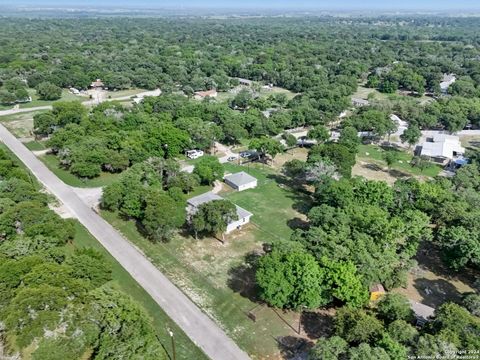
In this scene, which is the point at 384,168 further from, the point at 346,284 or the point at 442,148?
the point at 346,284

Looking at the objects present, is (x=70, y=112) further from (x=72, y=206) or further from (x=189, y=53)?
(x=189, y=53)

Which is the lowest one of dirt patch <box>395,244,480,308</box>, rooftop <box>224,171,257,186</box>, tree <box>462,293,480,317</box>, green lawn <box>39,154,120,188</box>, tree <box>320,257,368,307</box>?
green lawn <box>39,154,120,188</box>

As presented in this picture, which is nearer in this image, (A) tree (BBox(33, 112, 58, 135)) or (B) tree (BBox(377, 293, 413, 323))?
(B) tree (BBox(377, 293, 413, 323))

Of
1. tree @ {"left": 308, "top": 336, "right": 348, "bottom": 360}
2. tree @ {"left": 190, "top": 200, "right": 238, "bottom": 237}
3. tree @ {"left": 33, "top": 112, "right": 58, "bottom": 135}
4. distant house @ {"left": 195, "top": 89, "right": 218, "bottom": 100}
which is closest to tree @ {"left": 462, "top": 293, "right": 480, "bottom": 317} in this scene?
tree @ {"left": 308, "top": 336, "right": 348, "bottom": 360}

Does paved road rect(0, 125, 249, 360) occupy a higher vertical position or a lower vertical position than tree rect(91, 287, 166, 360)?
lower

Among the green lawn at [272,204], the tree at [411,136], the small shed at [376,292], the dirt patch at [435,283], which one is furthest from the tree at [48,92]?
the dirt patch at [435,283]

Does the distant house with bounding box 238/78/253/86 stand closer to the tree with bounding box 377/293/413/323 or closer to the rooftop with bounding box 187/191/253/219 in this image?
the rooftop with bounding box 187/191/253/219
